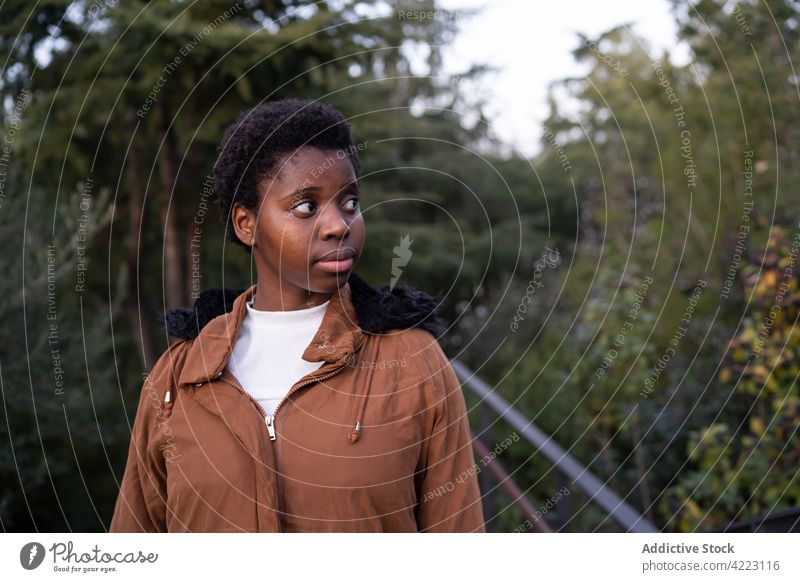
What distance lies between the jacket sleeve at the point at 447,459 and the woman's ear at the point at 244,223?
1.21 feet

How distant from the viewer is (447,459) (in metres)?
1.37

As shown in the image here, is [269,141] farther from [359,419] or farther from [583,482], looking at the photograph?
[583,482]

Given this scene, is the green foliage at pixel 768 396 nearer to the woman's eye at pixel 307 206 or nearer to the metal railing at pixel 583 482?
the metal railing at pixel 583 482

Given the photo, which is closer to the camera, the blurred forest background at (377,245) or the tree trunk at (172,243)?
the blurred forest background at (377,245)

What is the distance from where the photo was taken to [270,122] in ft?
4.58

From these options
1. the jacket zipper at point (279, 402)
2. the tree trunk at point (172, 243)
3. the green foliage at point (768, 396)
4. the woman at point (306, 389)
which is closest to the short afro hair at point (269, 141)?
the woman at point (306, 389)

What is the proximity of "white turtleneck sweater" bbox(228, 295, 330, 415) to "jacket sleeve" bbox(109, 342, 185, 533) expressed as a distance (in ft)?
0.42

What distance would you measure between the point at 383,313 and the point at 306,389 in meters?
0.18

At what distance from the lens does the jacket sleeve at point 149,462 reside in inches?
56.9

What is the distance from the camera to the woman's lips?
4.43 ft

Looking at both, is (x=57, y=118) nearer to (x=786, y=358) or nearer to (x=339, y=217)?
(x=339, y=217)

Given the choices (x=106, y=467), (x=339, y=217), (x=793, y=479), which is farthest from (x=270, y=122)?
(x=106, y=467)

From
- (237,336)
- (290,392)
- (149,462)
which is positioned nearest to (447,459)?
(290,392)

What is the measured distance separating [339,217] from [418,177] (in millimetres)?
5563
